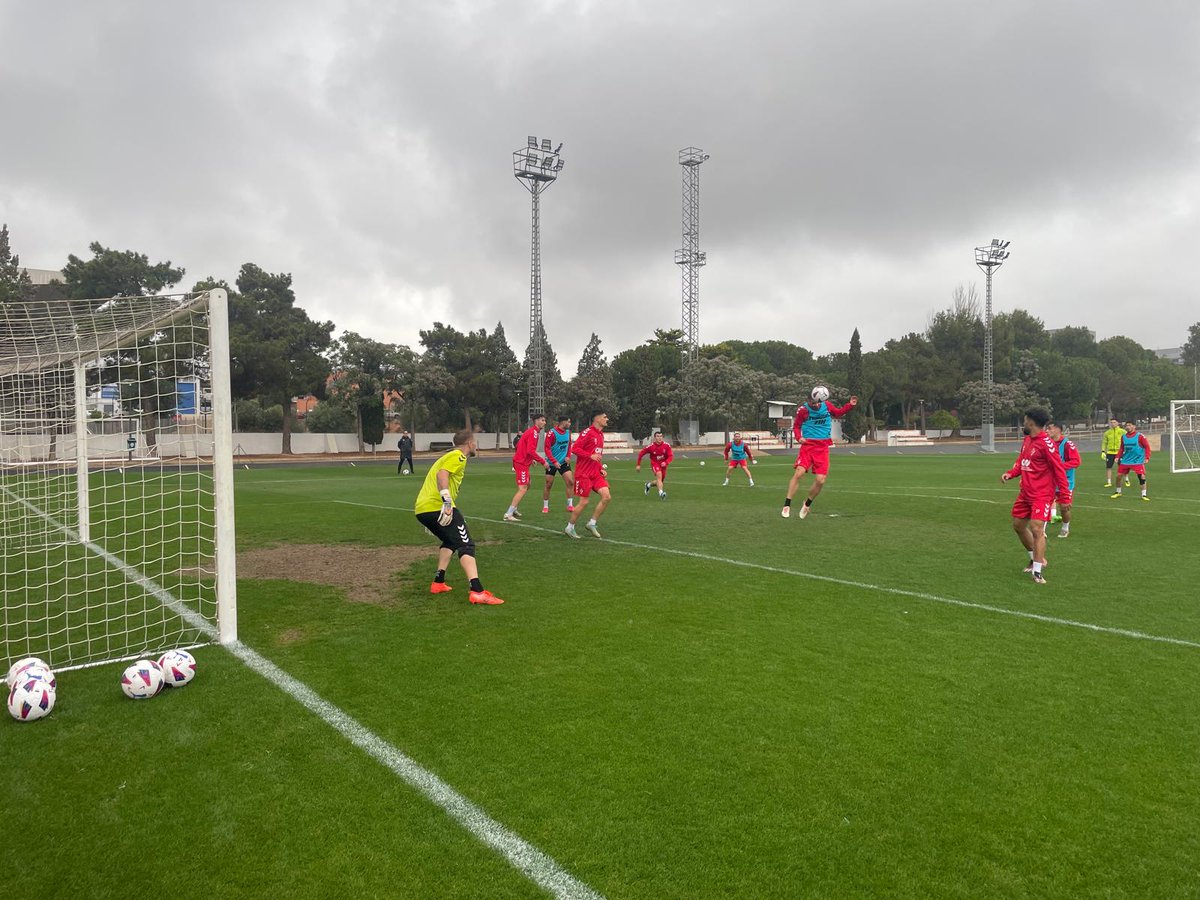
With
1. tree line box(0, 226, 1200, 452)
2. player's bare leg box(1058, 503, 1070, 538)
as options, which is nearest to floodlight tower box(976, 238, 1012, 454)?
tree line box(0, 226, 1200, 452)

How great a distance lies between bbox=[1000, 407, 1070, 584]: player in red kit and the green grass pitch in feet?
1.56

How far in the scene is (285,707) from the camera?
484cm

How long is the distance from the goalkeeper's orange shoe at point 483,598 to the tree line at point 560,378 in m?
34.6

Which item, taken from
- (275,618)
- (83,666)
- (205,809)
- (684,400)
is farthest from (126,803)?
(684,400)

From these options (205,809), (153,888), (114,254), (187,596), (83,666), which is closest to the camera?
(153,888)

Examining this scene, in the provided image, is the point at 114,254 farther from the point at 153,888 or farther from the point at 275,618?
the point at 153,888

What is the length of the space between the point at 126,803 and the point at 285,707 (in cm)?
121

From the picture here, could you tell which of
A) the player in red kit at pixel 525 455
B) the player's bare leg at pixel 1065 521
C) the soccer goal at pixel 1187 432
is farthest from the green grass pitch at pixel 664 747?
the soccer goal at pixel 1187 432

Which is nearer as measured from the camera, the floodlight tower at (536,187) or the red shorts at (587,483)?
the red shorts at (587,483)

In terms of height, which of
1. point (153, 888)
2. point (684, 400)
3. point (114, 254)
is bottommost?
point (153, 888)

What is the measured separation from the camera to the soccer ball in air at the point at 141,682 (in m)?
5.00

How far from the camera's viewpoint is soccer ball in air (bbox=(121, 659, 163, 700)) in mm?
5000

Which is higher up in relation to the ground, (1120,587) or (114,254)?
(114,254)

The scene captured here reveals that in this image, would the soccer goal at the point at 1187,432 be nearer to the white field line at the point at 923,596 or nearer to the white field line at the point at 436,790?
the white field line at the point at 923,596
